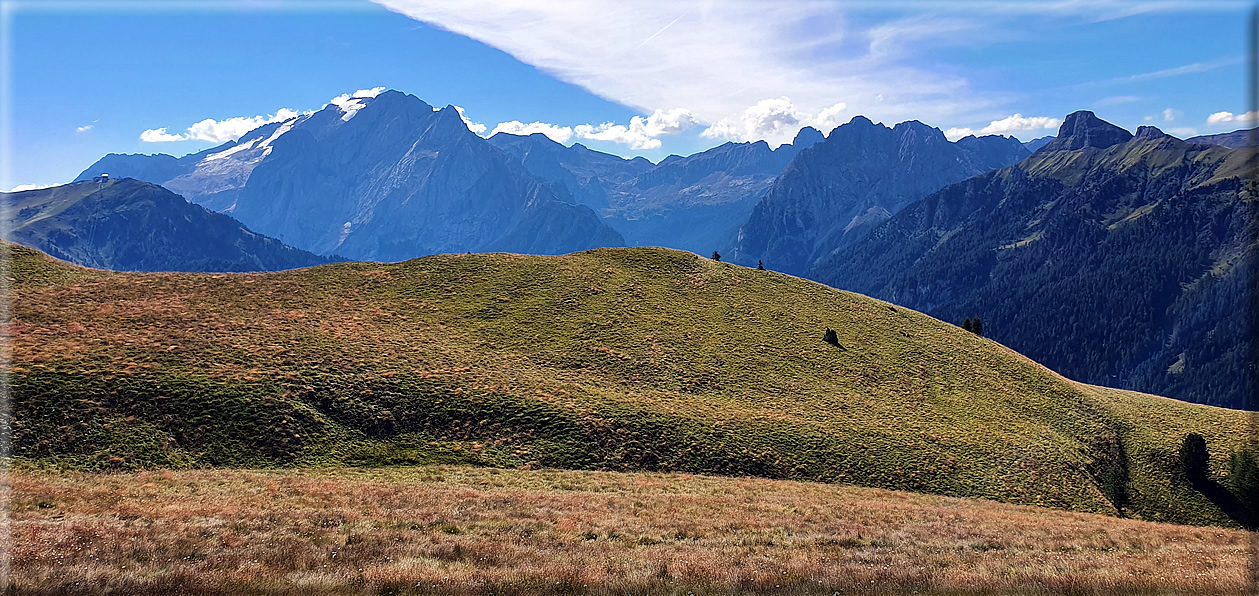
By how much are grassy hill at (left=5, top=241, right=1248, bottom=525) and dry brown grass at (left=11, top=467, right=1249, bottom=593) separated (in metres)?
5.42

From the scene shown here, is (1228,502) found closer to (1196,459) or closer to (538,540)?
(1196,459)

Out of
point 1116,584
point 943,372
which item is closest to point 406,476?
point 1116,584

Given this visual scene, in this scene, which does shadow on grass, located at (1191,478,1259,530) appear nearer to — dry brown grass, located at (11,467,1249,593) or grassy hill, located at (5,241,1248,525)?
grassy hill, located at (5,241,1248,525)

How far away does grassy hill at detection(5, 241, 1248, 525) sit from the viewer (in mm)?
36656

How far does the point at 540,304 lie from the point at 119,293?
3904cm

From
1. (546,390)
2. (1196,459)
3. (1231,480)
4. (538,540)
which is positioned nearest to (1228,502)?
(1231,480)

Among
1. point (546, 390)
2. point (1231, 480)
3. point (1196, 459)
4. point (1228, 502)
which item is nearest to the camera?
point (1228, 502)

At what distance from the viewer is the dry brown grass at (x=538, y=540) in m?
15.3

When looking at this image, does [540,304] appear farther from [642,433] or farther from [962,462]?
[962,462]

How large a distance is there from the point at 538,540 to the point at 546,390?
26.8 m

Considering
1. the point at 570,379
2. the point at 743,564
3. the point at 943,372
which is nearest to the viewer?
the point at 743,564

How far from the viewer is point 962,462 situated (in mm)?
A: 45156

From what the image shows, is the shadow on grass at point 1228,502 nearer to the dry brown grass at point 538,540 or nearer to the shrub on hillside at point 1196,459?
the shrub on hillside at point 1196,459

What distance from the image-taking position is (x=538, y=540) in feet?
68.7
